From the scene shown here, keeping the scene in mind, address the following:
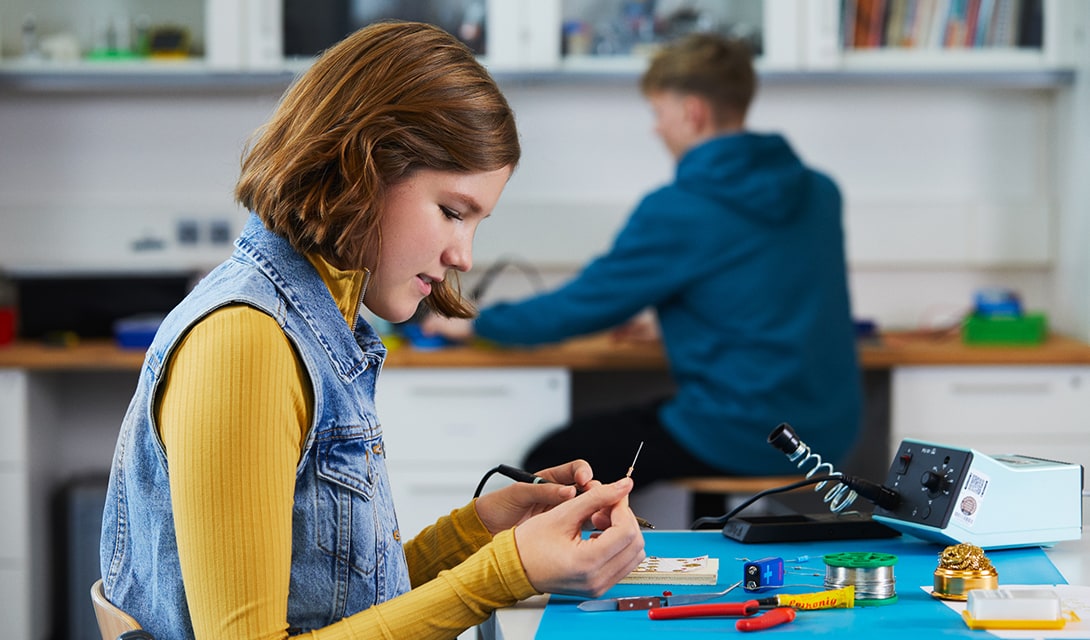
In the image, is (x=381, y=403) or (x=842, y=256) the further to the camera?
(x=381, y=403)

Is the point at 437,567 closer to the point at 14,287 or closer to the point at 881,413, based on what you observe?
the point at 881,413

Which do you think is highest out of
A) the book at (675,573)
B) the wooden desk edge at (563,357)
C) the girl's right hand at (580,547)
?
the girl's right hand at (580,547)

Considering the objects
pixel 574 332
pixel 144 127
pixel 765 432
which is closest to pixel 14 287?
pixel 144 127

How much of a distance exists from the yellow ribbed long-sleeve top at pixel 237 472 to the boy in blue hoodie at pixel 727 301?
1798 mm

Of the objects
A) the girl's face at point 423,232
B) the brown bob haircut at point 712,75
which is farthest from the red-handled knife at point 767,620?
the brown bob haircut at point 712,75

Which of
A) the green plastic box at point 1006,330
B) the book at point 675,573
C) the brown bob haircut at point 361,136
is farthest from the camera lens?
the green plastic box at point 1006,330

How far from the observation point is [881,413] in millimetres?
3354

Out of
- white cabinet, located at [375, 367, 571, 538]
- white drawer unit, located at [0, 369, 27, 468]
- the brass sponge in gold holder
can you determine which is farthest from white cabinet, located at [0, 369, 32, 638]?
the brass sponge in gold holder

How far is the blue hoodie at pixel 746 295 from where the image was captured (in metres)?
2.86

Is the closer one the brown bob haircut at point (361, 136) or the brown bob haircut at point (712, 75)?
the brown bob haircut at point (361, 136)

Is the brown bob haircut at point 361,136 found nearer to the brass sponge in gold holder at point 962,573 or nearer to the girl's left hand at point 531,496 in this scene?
the girl's left hand at point 531,496

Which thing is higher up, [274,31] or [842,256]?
[274,31]

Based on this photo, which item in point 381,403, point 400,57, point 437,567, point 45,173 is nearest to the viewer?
point 400,57

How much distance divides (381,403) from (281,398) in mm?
2119
